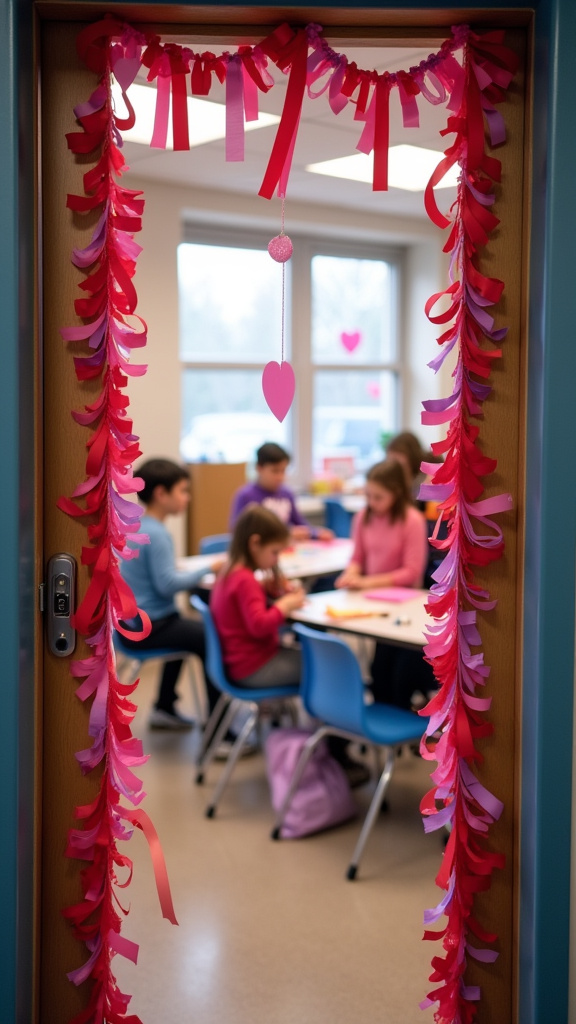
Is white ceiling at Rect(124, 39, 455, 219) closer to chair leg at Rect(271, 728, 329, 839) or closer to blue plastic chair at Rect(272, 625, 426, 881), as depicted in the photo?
blue plastic chair at Rect(272, 625, 426, 881)

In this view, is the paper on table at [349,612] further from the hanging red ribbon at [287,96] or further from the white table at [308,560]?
the hanging red ribbon at [287,96]

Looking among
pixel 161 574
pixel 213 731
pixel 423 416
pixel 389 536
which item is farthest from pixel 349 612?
pixel 423 416

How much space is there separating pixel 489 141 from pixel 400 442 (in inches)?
128

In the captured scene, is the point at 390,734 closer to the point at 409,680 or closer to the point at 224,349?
the point at 409,680

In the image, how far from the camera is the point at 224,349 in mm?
6633

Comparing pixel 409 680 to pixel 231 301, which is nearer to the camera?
pixel 409 680

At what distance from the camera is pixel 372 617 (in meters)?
3.59

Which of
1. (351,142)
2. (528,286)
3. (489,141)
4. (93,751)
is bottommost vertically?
(93,751)

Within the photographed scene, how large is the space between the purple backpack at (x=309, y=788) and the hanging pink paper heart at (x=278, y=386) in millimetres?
1921

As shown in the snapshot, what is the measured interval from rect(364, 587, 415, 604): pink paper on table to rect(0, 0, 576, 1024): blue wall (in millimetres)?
2003

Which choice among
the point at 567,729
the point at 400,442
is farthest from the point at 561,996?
the point at 400,442

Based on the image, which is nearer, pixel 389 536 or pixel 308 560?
pixel 389 536

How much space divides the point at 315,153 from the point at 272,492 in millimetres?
1702

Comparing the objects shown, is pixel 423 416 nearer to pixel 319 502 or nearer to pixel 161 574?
pixel 161 574
